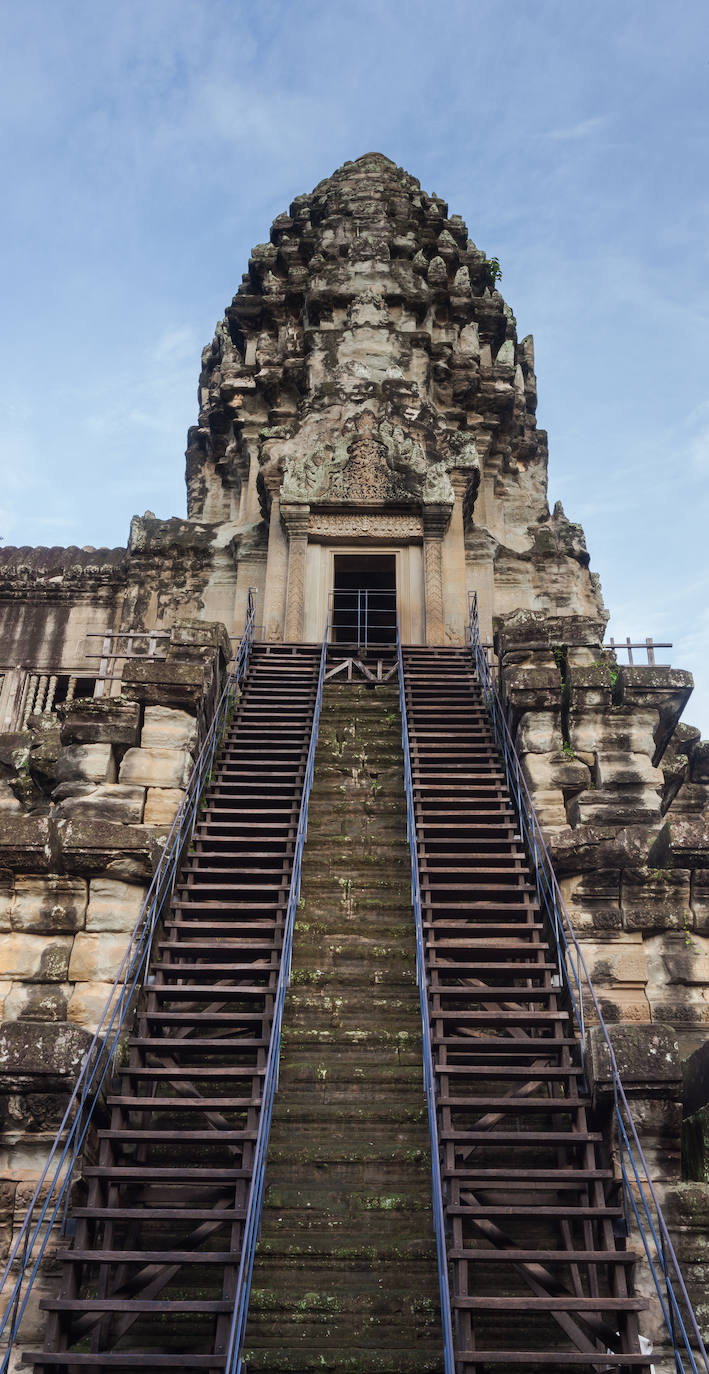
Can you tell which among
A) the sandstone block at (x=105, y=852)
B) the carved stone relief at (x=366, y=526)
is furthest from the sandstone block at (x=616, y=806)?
the carved stone relief at (x=366, y=526)

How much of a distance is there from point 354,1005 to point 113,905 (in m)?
2.04

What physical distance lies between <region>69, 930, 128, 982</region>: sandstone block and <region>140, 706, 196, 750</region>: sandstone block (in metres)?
2.13

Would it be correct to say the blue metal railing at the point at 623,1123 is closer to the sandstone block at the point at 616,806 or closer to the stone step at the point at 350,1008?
the sandstone block at the point at 616,806

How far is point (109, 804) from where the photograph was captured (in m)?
9.68

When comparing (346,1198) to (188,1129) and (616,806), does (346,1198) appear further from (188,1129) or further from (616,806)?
(616,806)

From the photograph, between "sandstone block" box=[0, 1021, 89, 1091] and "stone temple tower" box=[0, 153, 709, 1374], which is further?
"sandstone block" box=[0, 1021, 89, 1091]

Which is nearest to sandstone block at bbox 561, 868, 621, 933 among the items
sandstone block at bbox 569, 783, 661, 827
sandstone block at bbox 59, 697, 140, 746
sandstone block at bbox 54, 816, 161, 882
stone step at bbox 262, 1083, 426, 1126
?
sandstone block at bbox 569, 783, 661, 827

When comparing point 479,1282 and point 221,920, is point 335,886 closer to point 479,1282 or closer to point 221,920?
point 221,920

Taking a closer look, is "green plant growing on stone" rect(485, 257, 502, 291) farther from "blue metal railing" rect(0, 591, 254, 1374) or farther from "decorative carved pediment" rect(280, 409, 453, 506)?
"blue metal railing" rect(0, 591, 254, 1374)

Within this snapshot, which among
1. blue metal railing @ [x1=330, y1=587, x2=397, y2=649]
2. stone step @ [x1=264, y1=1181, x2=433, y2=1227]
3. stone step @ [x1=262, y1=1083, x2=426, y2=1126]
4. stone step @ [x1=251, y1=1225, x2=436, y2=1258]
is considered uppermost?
blue metal railing @ [x1=330, y1=587, x2=397, y2=649]

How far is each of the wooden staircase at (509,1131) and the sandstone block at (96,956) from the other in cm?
237

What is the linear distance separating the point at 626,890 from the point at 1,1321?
5.37 meters

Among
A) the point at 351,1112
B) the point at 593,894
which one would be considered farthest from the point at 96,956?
the point at 593,894

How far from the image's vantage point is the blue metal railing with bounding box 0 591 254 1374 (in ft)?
21.8
